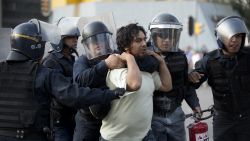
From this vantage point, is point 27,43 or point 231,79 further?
point 231,79

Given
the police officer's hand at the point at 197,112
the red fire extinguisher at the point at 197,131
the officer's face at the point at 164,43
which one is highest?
the officer's face at the point at 164,43

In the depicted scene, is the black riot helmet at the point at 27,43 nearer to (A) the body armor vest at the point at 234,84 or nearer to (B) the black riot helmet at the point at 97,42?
(B) the black riot helmet at the point at 97,42

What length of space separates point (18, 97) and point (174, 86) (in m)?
1.62

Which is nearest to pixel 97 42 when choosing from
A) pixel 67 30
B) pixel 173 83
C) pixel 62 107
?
pixel 173 83

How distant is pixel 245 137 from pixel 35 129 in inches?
83.3

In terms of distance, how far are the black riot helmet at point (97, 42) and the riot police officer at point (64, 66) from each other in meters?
0.91

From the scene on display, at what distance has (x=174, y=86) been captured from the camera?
5543mm

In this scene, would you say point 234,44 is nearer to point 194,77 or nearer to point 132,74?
point 194,77

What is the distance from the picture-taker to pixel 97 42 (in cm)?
498

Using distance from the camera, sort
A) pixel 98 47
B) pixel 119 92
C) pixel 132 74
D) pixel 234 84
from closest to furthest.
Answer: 1. pixel 119 92
2. pixel 132 74
3. pixel 98 47
4. pixel 234 84

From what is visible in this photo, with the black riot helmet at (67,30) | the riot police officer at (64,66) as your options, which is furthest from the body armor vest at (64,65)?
the black riot helmet at (67,30)

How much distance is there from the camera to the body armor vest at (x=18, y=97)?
4.47 m

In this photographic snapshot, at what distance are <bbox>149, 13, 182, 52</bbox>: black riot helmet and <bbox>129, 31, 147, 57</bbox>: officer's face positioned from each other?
2.42 feet

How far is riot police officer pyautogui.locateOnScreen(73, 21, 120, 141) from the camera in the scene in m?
4.66
